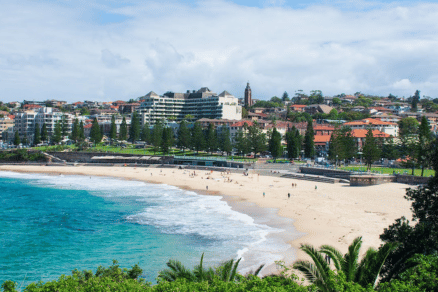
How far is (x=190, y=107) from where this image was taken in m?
132

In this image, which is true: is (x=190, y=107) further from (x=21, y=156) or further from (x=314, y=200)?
(x=314, y=200)

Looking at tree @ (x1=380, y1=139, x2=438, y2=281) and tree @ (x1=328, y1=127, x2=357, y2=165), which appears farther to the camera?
tree @ (x1=328, y1=127, x2=357, y2=165)

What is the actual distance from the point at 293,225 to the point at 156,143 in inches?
2418

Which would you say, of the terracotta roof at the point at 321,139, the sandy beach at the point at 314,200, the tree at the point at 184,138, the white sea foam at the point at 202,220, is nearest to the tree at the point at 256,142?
the sandy beach at the point at 314,200

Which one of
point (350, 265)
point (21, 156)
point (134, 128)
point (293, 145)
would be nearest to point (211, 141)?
point (293, 145)

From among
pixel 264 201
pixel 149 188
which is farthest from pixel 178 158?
pixel 264 201

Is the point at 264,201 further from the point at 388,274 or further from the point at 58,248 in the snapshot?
the point at 388,274

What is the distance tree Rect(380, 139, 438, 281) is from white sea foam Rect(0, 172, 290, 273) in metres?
9.26

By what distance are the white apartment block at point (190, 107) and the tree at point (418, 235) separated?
355 ft

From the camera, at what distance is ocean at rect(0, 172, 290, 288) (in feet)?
72.7

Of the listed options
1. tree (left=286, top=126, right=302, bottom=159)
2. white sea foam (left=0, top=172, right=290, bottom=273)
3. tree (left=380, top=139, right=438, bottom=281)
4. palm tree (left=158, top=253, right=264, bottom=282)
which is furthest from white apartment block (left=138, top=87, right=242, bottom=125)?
palm tree (left=158, top=253, right=264, bottom=282)

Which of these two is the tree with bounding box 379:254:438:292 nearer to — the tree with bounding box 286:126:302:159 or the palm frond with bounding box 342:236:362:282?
the palm frond with bounding box 342:236:362:282

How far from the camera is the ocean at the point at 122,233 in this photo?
22156 millimetres

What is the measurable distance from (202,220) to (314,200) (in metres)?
13.1
